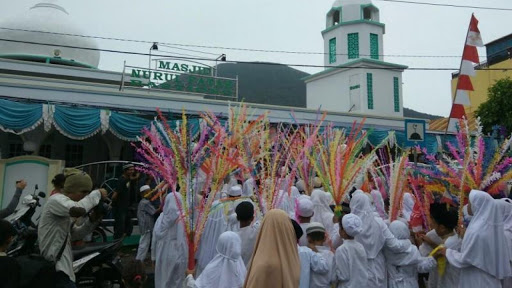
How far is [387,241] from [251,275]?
191 cm

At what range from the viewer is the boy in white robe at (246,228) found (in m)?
4.38

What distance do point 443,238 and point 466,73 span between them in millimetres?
5074

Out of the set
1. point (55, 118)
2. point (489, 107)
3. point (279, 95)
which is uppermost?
point (279, 95)

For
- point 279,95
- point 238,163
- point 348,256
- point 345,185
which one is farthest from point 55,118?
point 279,95

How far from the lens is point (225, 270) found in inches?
133

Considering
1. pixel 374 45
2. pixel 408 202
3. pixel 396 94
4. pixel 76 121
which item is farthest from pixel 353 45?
pixel 408 202

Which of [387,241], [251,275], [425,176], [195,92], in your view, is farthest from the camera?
[195,92]

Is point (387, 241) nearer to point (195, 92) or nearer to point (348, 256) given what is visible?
point (348, 256)

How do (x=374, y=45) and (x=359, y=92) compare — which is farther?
(x=374, y=45)

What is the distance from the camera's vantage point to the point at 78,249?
4.87 metres

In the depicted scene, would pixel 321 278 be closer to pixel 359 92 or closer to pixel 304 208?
pixel 304 208

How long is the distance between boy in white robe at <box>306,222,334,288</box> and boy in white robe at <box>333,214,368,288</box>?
0.09 meters

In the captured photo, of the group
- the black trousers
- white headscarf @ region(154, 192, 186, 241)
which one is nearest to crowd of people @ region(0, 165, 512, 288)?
white headscarf @ region(154, 192, 186, 241)

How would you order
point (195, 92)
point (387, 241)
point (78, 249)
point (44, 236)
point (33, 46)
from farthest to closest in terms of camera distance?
point (33, 46) < point (195, 92) < point (78, 249) < point (387, 241) < point (44, 236)
